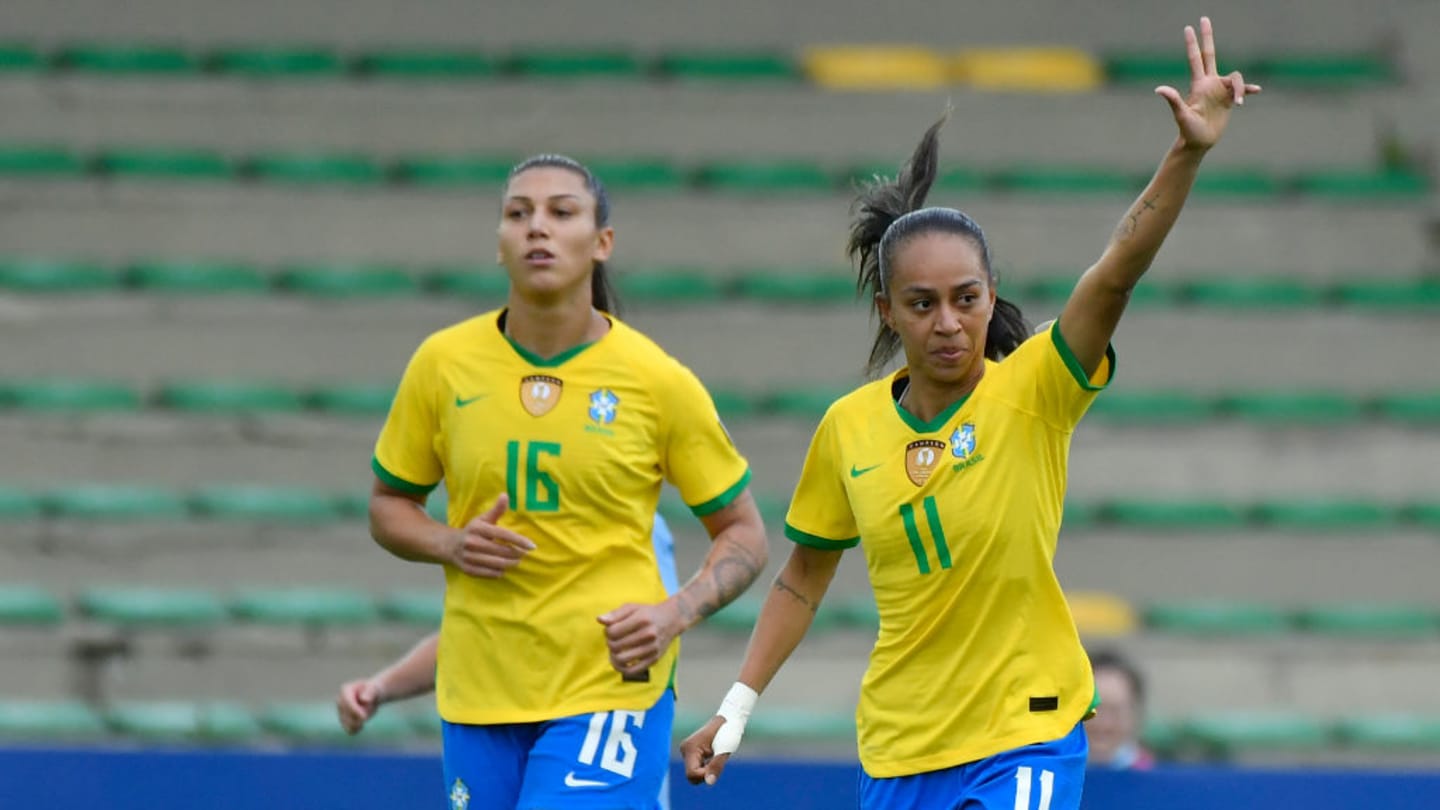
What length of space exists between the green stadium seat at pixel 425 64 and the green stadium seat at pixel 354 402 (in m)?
2.69

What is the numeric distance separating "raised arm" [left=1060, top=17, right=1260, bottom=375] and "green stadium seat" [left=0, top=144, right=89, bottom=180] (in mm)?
8513

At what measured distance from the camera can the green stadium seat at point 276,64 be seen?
12133mm

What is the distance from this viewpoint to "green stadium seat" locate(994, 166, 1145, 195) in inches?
458

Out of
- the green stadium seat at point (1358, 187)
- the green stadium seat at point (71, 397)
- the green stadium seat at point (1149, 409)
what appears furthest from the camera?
the green stadium seat at point (1358, 187)

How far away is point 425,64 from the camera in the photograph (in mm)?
12297

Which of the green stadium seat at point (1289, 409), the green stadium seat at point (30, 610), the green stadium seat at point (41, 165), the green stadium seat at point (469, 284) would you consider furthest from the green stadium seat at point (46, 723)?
the green stadium seat at point (1289, 409)

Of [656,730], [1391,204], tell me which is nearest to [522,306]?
[656,730]

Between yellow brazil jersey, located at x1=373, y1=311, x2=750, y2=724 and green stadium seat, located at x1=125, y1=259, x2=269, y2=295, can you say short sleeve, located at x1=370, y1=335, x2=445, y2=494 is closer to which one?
yellow brazil jersey, located at x1=373, y1=311, x2=750, y2=724

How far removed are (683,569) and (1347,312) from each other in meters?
4.09

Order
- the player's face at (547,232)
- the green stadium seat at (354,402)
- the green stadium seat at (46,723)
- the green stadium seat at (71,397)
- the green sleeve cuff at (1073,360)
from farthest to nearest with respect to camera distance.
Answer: the green stadium seat at (71,397) < the green stadium seat at (354,402) < the green stadium seat at (46,723) < the player's face at (547,232) < the green sleeve cuff at (1073,360)

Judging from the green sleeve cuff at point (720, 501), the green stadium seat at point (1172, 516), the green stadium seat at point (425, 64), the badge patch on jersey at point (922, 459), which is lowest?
the badge patch on jersey at point (922, 459)

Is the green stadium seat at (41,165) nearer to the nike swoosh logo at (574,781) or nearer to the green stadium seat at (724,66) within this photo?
the green stadium seat at (724,66)

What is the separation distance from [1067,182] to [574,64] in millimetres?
3042

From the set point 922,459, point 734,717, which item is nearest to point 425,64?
point 734,717
